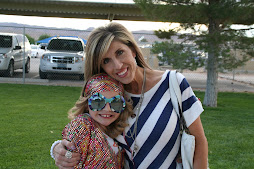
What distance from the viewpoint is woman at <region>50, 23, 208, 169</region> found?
176 centimetres

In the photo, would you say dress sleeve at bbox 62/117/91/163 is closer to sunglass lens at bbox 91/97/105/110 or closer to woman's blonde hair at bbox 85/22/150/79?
sunglass lens at bbox 91/97/105/110

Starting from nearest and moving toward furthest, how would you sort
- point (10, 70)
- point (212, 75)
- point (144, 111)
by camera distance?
point (144, 111), point (212, 75), point (10, 70)

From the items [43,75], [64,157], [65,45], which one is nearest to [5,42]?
[43,75]

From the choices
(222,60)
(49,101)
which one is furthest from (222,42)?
(49,101)

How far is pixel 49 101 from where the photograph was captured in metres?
9.21

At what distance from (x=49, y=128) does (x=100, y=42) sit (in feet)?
15.2

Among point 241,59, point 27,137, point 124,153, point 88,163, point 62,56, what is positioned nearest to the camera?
point 88,163

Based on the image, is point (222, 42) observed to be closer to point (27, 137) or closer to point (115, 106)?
point (27, 137)

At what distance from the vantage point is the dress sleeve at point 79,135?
1696 mm

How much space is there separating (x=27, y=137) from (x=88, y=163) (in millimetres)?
4032

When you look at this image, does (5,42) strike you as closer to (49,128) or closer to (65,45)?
(65,45)

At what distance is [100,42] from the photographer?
178cm

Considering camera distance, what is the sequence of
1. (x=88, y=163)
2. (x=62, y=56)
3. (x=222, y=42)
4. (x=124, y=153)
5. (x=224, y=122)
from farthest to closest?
(x=62, y=56) → (x=222, y=42) → (x=224, y=122) → (x=124, y=153) → (x=88, y=163)

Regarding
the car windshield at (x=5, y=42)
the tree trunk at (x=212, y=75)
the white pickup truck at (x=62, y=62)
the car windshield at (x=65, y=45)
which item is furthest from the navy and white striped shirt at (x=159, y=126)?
the car windshield at (x=5, y=42)
